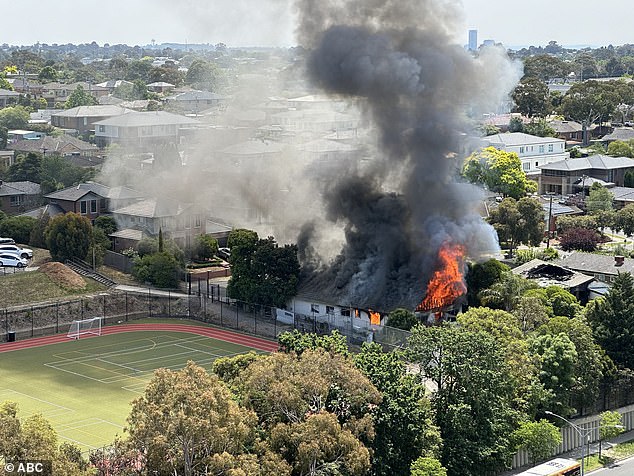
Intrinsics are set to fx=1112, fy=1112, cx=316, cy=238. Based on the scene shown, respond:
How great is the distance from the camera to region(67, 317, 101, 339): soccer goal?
63156 mm

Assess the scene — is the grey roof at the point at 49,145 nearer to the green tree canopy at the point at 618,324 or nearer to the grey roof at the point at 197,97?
the grey roof at the point at 197,97

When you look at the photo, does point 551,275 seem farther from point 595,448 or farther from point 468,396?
point 468,396

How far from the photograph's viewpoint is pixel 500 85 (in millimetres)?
79250

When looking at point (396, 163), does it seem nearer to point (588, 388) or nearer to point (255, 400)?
point (588, 388)

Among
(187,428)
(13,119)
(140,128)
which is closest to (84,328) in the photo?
(187,428)

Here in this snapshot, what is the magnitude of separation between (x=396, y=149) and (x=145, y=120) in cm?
6997

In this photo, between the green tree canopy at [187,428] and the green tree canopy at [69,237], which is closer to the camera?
the green tree canopy at [187,428]

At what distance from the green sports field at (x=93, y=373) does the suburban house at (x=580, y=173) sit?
182 feet

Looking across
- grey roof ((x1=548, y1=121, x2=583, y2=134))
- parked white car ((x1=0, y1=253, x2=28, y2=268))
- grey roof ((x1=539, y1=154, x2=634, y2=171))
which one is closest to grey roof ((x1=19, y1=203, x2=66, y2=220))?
parked white car ((x1=0, y1=253, x2=28, y2=268))

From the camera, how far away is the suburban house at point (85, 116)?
146375mm

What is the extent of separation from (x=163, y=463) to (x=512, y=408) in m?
17.4

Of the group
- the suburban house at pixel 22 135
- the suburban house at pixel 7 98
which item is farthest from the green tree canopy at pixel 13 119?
the suburban house at pixel 7 98

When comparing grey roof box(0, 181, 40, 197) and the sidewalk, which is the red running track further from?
grey roof box(0, 181, 40, 197)

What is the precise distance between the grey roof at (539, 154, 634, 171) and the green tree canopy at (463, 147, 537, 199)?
917 centimetres
